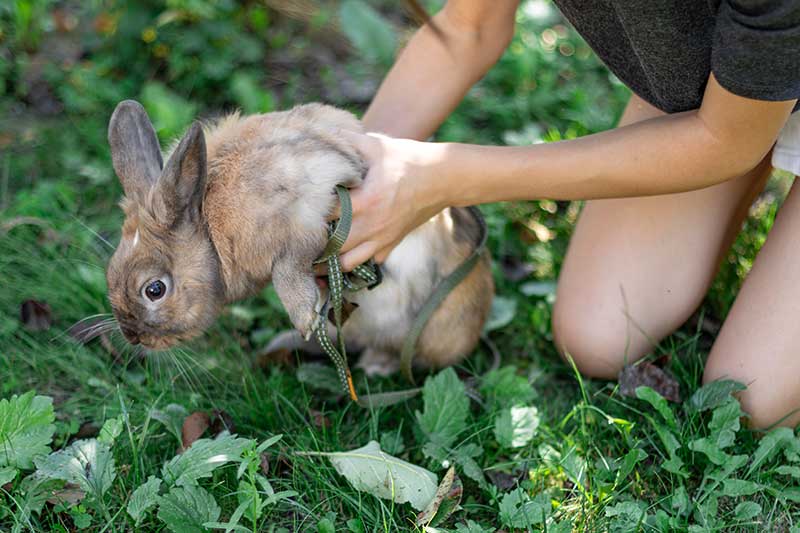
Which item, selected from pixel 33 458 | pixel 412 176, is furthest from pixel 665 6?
pixel 33 458

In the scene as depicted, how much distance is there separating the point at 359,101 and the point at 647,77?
5.78ft

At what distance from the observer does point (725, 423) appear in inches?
87.9

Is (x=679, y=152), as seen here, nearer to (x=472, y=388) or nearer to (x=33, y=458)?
(x=472, y=388)

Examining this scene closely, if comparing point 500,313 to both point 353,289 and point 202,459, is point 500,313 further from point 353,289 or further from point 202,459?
point 202,459

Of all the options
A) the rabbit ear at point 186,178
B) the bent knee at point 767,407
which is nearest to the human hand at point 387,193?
the rabbit ear at point 186,178

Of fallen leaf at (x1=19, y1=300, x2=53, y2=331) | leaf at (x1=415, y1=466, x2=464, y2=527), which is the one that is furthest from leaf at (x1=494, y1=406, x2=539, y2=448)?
fallen leaf at (x1=19, y1=300, x2=53, y2=331)

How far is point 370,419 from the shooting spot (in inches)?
96.2

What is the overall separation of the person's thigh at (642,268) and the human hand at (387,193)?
0.74m

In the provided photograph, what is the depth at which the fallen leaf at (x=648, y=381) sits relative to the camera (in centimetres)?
249

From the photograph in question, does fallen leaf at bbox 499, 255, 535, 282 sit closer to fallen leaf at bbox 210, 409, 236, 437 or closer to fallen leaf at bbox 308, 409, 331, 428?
fallen leaf at bbox 308, 409, 331, 428

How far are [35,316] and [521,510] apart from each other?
1.65 m

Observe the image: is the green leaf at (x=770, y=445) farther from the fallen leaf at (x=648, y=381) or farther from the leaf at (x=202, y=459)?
the leaf at (x=202, y=459)

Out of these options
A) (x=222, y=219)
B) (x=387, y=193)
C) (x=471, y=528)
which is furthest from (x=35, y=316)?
(x=471, y=528)

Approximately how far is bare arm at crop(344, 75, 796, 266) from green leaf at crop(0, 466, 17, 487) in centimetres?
91
